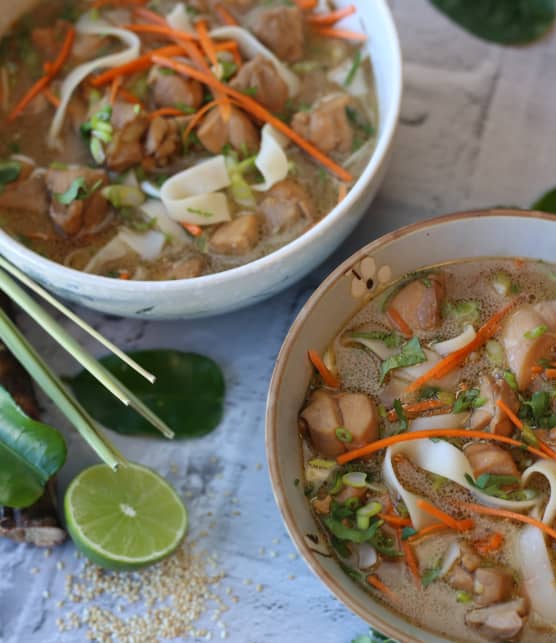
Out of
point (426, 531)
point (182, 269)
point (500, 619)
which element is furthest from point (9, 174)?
point (500, 619)

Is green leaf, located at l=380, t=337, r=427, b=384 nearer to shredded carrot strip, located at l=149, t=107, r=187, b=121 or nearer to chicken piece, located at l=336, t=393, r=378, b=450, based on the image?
chicken piece, located at l=336, t=393, r=378, b=450

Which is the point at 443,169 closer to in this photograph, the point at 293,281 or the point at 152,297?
the point at 293,281

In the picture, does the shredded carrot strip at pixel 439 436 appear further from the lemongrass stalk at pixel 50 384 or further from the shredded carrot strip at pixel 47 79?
the shredded carrot strip at pixel 47 79

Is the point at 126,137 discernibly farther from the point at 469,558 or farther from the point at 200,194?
the point at 469,558

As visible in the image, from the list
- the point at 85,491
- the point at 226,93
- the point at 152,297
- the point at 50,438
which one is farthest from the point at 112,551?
the point at 226,93

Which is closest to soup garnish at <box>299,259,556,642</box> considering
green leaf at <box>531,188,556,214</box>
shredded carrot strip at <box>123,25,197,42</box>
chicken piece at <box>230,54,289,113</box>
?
green leaf at <box>531,188,556,214</box>

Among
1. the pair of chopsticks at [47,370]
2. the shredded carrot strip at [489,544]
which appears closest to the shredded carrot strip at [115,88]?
the pair of chopsticks at [47,370]
